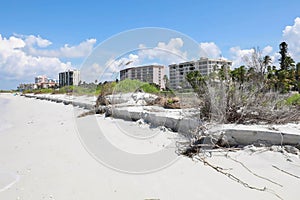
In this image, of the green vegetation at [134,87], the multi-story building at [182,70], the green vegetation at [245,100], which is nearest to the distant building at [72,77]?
the green vegetation at [134,87]

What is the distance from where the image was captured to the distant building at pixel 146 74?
1117 cm

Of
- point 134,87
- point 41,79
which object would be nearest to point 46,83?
point 41,79

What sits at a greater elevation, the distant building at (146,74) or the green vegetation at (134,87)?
the distant building at (146,74)

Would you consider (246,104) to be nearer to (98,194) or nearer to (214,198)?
(214,198)

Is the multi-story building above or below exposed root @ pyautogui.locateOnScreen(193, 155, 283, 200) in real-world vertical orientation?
above

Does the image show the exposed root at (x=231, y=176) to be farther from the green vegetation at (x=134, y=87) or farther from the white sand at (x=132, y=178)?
the green vegetation at (x=134, y=87)

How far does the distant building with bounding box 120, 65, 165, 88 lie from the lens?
1117 centimetres

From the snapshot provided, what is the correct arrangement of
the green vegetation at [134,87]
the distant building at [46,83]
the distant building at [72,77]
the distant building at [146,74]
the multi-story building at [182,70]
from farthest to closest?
the distant building at [46,83], the distant building at [72,77], the green vegetation at [134,87], the distant building at [146,74], the multi-story building at [182,70]

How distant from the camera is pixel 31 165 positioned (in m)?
4.07

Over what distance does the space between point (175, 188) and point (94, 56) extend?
516 centimetres

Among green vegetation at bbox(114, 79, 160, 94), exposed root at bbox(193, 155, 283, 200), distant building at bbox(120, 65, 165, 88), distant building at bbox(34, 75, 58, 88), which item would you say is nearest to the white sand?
exposed root at bbox(193, 155, 283, 200)

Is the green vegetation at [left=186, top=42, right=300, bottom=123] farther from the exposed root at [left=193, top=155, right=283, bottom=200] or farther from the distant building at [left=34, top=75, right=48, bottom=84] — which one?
the distant building at [left=34, top=75, right=48, bottom=84]

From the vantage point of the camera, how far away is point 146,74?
12250 mm

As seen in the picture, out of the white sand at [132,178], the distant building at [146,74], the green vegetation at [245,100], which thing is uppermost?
the distant building at [146,74]
